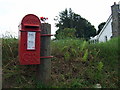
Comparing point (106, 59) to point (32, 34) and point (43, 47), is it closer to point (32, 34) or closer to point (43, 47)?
point (43, 47)

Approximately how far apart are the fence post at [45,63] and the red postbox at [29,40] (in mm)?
176

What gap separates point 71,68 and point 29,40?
1.38 metres

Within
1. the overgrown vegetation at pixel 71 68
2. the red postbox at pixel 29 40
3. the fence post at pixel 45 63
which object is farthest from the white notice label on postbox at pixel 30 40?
the overgrown vegetation at pixel 71 68

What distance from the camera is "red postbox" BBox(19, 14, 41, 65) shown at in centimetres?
337

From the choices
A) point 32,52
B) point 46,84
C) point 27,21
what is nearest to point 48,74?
point 46,84

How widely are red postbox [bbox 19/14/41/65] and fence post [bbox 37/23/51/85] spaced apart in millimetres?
176

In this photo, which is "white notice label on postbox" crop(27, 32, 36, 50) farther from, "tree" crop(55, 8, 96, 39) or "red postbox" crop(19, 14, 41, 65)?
"tree" crop(55, 8, 96, 39)

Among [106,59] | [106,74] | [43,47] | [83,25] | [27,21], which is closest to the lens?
[27,21]

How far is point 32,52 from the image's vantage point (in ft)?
11.3

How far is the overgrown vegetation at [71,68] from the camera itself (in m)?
3.60

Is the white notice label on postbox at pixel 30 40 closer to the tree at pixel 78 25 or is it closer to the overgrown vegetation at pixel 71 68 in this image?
the overgrown vegetation at pixel 71 68

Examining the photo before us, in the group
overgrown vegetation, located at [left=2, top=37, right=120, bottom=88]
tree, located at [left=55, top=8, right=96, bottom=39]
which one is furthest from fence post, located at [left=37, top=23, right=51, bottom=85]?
tree, located at [left=55, top=8, right=96, bottom=39]

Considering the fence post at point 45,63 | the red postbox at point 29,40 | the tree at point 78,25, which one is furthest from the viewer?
the tree at point 78,25

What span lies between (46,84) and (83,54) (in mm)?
1791
